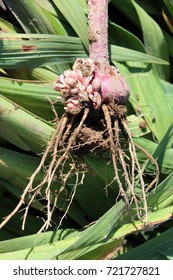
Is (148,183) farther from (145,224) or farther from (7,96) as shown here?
(7,96)

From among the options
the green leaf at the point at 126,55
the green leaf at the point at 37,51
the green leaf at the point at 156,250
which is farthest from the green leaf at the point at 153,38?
the green leaf at the point at 156,250

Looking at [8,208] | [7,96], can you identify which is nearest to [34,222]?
[8,208]

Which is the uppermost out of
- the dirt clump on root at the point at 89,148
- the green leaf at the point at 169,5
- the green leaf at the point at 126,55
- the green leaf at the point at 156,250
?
the green leaf at the point at 169,5

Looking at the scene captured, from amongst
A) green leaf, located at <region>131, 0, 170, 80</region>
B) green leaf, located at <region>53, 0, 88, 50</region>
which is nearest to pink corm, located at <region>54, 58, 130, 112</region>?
green leaf, located at <region>53, 0, 88, 50</region>

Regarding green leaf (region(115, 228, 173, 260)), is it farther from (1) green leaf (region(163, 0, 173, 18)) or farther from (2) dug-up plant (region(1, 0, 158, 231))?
(1) green leaf (region(163, 0, 173, 18))

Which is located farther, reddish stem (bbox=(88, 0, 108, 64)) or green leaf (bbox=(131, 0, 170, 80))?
green leaf (bbox=(131, 0, 170, 80))

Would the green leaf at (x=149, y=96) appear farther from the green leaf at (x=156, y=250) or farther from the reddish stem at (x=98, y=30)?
the green leaf at (x=156, y=250)
